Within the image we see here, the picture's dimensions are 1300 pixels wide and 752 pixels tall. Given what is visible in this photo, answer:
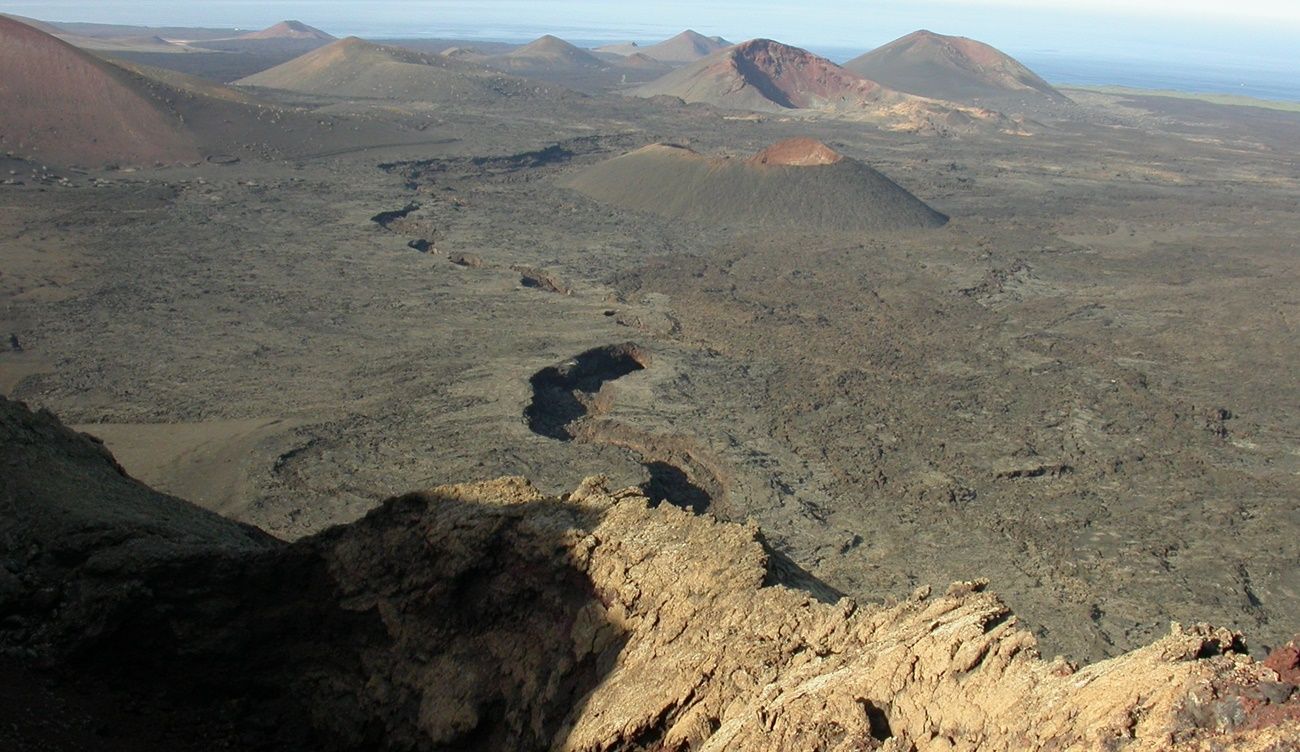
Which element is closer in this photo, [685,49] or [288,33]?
[685,49]

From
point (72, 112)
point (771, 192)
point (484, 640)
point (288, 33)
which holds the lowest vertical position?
point (484, 640)

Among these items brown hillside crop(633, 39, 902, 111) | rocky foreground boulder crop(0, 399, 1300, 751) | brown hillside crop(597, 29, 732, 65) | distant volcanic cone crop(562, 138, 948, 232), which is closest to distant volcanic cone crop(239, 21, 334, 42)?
brown hillside crop(597, 29, 732, 65)

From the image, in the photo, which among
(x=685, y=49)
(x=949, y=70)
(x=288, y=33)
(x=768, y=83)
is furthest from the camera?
(x=288, y=33)

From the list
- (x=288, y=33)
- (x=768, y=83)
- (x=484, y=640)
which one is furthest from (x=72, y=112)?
(x=288, y=33)

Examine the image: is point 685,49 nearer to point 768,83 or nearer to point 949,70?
point 949,70

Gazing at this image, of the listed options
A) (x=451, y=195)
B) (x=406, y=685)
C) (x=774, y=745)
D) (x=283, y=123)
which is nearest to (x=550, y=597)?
(x=406, y=685)

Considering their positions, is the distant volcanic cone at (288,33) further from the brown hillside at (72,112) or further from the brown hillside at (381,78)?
the brown hillside at (72,112)
